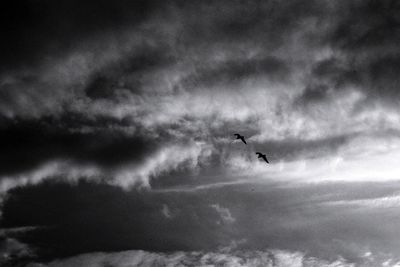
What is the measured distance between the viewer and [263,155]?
72.6 m

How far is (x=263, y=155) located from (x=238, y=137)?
906 cm

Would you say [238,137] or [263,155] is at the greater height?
[238,137]

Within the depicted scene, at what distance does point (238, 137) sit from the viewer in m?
68.8
